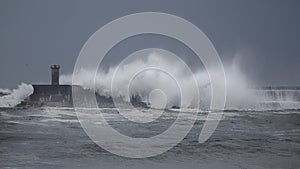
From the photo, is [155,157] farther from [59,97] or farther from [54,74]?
[54,74]

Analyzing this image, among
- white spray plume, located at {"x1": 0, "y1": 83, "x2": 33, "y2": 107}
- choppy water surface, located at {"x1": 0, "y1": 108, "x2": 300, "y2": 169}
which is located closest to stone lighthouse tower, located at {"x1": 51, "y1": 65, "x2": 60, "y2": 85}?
white spray plume, located at {"x1": 0, "y1": 83, "x2": 33, "y2": 107}

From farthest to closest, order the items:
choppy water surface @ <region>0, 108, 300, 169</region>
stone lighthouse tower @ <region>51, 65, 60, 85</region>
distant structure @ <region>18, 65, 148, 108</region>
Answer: stone lighthouse tower @ <region>51, 65, 60, 85</region>
distant structure @ <region>18, 65, 148, 108</region>
choppy water surface @ <region>0, 108, 300, 169</region>

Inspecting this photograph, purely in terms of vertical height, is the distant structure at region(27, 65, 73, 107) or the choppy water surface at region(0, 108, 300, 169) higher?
the distant structure at region(27, 65, 73, 107)

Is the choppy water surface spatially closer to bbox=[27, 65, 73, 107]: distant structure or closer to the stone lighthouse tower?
bbox=[27, 65, 73, 107]: distant structure

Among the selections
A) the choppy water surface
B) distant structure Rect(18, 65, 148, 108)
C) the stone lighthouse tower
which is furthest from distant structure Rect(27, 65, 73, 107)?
the choppy water surface

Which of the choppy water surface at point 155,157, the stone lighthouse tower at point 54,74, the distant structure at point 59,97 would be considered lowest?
the choppy water surface at point 155,157

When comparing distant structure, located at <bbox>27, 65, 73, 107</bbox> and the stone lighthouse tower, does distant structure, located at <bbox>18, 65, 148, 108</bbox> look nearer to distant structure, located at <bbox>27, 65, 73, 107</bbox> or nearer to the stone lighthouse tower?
distant structure, located at <bbox>27, 65, 73, 107</bbox>

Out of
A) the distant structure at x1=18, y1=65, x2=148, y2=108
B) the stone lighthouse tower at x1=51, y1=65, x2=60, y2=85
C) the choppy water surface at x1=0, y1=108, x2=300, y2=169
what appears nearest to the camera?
the choppy water surface at x1=0, y1=108, x2=300, y2=169

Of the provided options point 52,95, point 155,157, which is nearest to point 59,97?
point 52,95

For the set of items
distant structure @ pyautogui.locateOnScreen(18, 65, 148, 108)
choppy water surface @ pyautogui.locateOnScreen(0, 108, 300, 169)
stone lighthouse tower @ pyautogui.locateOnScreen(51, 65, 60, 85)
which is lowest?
choppy water surface @ pyautogui.locateOnScreen(0, 108, 300, 169)

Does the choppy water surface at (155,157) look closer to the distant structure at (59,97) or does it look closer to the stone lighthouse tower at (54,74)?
the distant structure at (59,97)

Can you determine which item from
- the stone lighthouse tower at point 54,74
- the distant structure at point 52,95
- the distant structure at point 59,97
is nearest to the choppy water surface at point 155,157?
the distant structure at point 59,97

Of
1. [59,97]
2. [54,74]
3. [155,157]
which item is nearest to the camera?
[155,157]

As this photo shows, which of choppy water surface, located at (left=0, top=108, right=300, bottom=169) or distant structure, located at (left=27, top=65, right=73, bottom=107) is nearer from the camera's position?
choppy water surface, located at (left=0, top=108, right=300, bottom=169)
